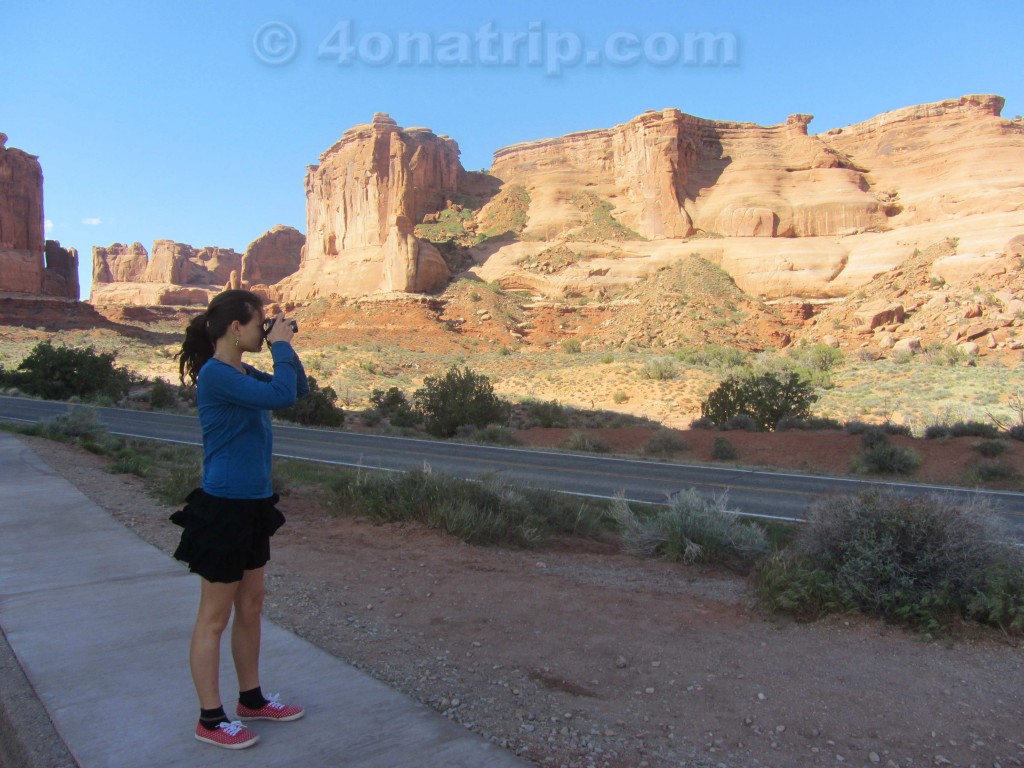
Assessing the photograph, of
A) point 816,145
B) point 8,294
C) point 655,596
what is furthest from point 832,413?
point 8,294

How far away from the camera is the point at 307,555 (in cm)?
668

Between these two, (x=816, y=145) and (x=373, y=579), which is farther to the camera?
(x=816, y=145)

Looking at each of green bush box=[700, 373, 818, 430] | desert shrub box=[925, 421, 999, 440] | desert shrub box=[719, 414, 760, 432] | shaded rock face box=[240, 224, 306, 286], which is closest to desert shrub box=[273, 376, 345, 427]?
green bush box=[700, 373, 818, 430]

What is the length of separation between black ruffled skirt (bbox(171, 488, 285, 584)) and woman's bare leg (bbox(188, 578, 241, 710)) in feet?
0.23

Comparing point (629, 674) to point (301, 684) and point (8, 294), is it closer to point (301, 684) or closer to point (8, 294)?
point (301, 684)

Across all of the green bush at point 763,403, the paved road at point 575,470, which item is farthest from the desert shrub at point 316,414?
the green bush at point 763,403

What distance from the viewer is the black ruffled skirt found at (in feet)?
10.5

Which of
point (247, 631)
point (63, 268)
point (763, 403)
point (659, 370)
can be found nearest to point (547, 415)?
point (763, 403)

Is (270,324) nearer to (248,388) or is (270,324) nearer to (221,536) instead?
(248,388)

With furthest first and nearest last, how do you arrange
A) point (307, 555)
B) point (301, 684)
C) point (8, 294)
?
point (8, 294) < point (307, 555) < point (301, 684)

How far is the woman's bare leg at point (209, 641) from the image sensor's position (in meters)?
3.15

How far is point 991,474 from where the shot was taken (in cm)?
1575

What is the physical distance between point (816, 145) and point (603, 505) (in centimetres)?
7591

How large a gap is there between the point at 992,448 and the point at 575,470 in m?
9.84
